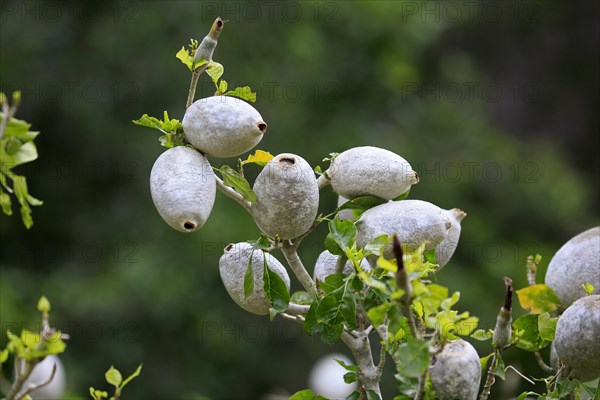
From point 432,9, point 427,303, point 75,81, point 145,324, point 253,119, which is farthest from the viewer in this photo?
point 432,9

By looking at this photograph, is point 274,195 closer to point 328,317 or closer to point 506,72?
point 328,317

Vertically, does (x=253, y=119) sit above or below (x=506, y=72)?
above

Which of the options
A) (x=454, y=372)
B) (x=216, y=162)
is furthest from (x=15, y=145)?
(x=216, y=162)

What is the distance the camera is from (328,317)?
721 millimetres

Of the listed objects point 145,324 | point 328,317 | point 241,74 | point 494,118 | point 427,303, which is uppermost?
point 427,303

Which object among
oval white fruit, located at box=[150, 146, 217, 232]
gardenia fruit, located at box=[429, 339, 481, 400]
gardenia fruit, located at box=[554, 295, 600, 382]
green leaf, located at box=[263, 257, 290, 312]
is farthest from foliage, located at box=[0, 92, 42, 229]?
gardenia fruit, located at box=[554, 295, 600, 382]

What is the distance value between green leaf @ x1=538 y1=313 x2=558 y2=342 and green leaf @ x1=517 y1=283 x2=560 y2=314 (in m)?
0.07

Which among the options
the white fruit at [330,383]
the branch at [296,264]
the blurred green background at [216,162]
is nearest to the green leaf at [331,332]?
the branch at [296,264]

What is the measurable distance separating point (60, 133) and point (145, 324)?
38.7 inches

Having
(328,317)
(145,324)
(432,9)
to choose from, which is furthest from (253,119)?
(432,9)

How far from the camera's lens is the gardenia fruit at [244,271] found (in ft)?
2.51

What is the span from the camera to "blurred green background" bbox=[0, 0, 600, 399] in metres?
3.45

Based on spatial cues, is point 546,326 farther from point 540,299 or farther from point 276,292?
point 276,292

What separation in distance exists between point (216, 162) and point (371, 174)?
249 centimetres
